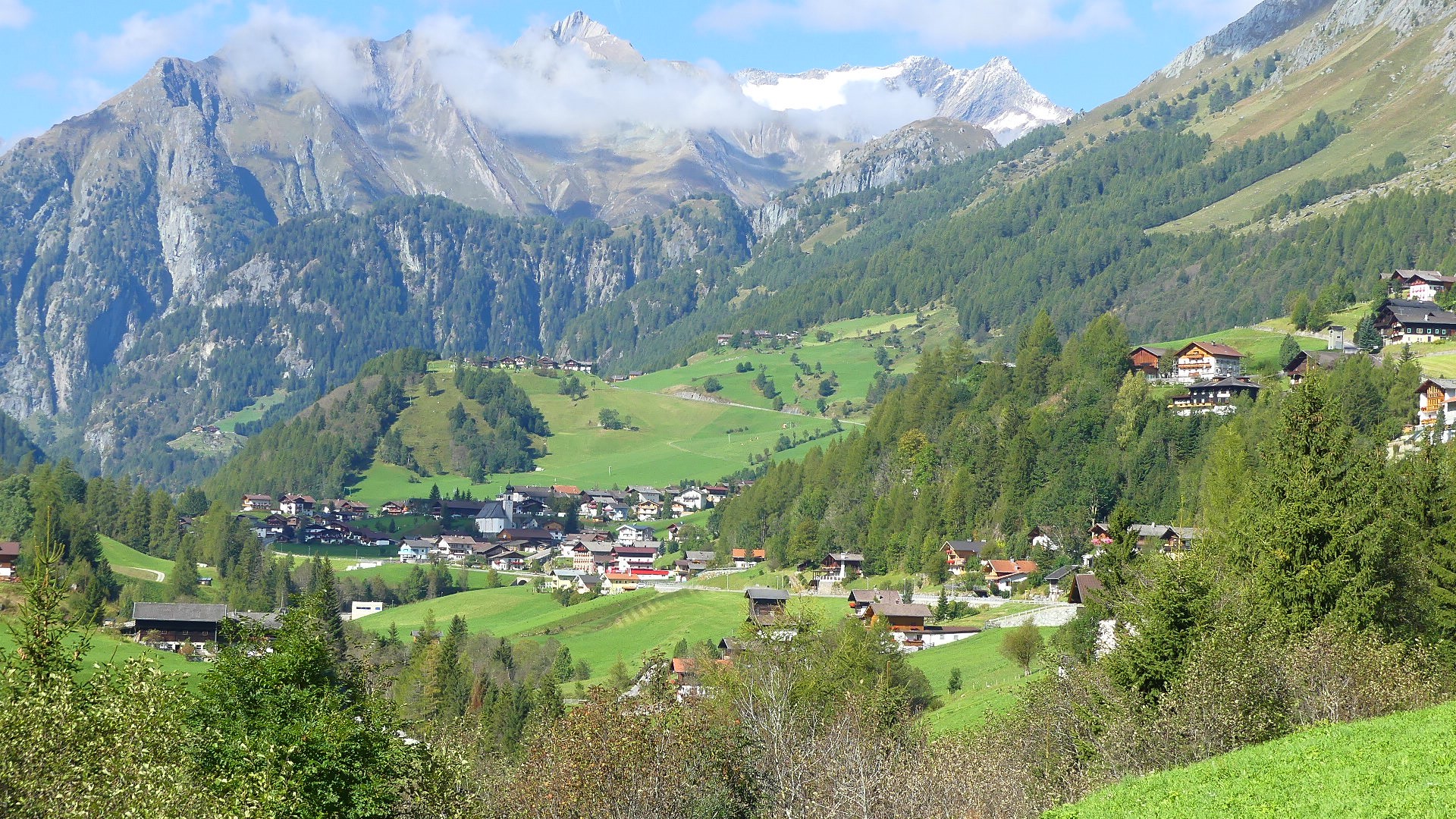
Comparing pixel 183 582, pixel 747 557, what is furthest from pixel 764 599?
pixel 183 582

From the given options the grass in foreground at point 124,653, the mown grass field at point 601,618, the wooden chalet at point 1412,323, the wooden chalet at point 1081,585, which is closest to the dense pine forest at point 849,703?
the wooden chalet at point 1081,585

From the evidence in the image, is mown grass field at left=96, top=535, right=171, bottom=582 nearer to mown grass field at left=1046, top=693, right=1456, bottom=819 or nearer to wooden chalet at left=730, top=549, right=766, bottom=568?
wooden chalet at left=730, top=549, right=766, bottom=568

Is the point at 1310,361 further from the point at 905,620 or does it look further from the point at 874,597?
the point at 905,620

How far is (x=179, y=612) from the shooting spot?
123 meters

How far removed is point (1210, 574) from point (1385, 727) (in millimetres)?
19907

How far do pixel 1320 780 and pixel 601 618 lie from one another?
10565cm

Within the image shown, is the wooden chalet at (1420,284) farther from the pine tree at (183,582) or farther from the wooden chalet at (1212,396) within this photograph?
the pine tree at (183,582)

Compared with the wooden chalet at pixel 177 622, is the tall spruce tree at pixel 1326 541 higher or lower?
higher

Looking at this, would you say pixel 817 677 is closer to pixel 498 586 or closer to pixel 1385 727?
pixel 1385 727

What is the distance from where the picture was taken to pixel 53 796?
30.5 meters

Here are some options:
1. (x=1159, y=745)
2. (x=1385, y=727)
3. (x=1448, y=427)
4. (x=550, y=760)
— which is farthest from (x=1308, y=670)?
(x=1448, y=427)

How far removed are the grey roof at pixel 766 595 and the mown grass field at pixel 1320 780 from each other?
88.0m

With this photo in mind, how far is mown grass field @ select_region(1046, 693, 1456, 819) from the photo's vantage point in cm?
3027

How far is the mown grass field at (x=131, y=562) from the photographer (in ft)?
518
